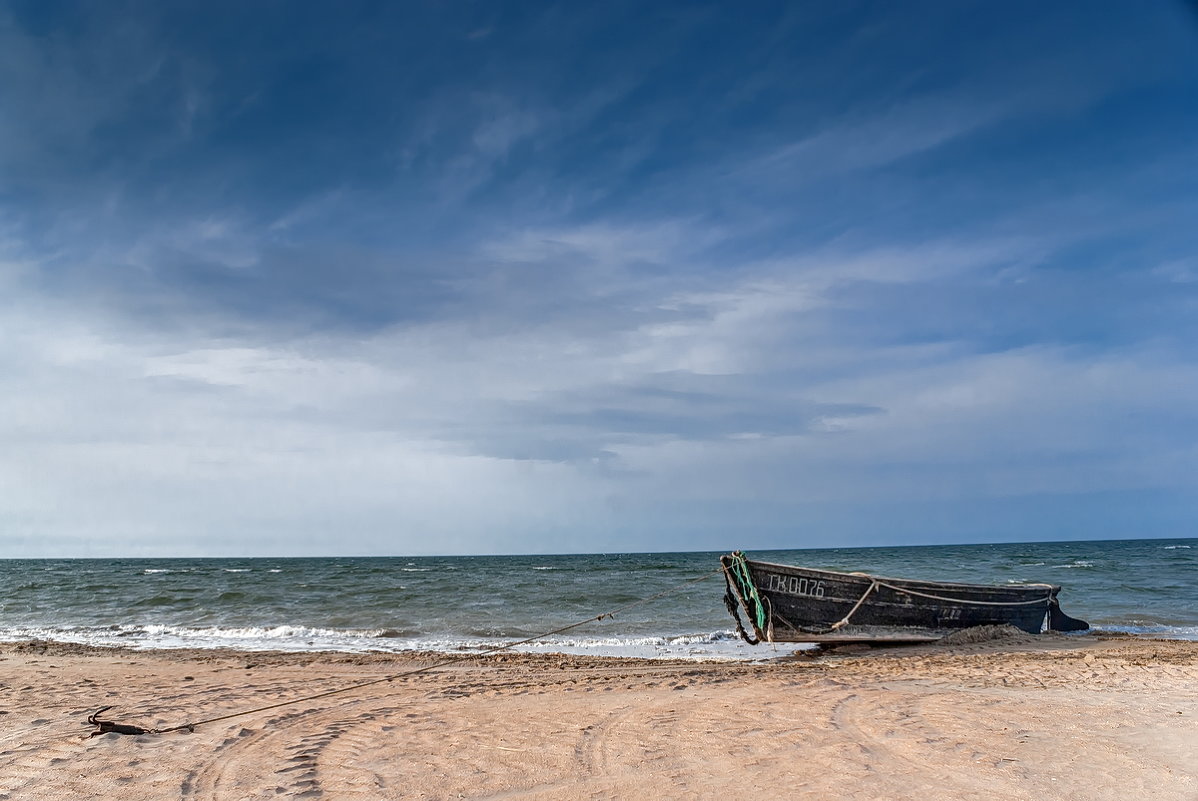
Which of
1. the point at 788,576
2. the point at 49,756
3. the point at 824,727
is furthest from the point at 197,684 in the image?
the point at 788,576

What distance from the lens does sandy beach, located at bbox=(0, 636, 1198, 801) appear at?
475 centimetres

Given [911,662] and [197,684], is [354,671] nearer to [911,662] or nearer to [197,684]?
[197,684]

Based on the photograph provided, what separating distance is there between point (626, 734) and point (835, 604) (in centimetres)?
756

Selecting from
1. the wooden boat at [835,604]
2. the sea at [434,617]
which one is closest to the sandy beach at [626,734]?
the wooden boat at [835,604]

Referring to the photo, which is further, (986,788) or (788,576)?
(788,576)

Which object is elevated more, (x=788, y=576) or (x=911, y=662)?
(x=788, y=576)

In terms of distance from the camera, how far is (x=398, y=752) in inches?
217

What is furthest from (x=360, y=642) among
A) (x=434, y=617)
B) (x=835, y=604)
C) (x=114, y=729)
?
(x=835, y=604)

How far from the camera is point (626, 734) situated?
595 cm

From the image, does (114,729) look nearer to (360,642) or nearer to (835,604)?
(360,642)

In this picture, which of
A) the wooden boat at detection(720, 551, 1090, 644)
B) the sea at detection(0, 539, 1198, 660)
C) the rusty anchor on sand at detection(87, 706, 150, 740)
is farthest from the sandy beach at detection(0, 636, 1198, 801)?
the sea at detection(0, 539, 1198, 660)

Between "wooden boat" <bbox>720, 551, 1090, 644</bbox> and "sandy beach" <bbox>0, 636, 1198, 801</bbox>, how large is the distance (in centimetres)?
251

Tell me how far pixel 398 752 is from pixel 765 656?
24.9 ft

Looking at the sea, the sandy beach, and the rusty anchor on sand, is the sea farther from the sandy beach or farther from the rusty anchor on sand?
the rusty anchor on sand
